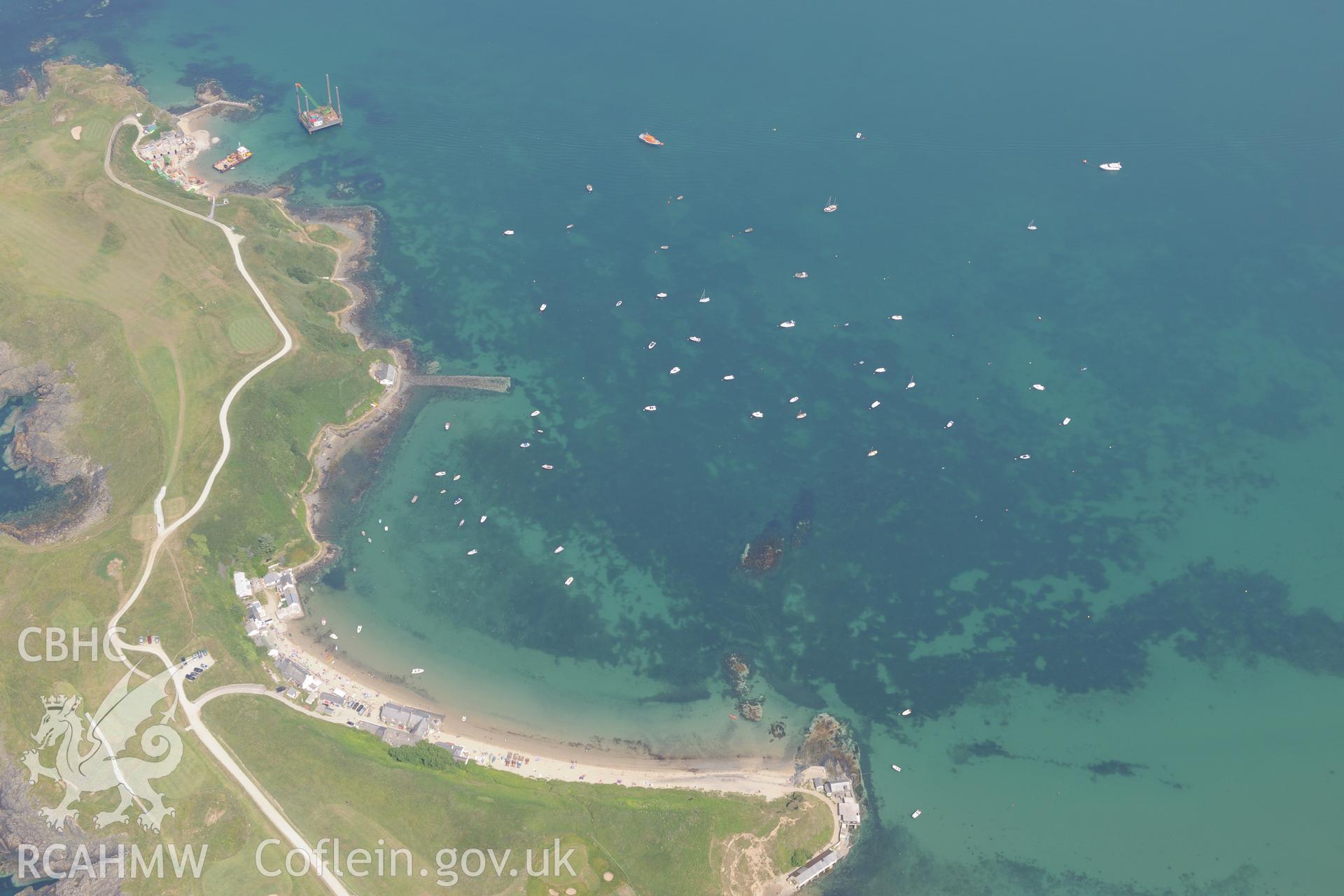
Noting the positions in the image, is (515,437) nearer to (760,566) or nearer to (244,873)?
(760,566)

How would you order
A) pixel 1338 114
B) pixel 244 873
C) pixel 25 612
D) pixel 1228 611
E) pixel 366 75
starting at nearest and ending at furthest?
pixel 244 873 < pixel 25 612 < pixel 1228 611 < pixel 1338 114 < pixel 366 75

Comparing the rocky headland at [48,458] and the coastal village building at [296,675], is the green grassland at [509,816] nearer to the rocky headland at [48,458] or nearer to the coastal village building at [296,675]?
the coastal village building at [296,675]

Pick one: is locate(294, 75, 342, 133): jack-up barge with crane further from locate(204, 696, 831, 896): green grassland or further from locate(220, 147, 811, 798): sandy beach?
locate(204, 696, 831, 896): green grassland

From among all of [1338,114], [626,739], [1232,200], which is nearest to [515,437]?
[626,739]

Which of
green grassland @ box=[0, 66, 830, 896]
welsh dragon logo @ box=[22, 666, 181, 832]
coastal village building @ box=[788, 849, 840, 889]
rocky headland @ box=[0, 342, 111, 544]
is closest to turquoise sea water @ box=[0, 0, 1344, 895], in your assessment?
coastal village building @ box=[788, 849, 840, 889]

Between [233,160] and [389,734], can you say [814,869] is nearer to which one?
[389,734]
